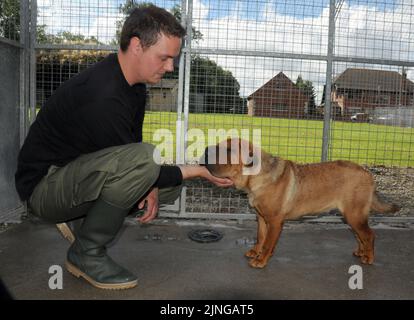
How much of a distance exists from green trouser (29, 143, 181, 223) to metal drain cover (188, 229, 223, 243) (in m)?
1.82

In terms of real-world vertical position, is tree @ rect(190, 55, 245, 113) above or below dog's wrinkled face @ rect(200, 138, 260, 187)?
above

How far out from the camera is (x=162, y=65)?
3297 mm

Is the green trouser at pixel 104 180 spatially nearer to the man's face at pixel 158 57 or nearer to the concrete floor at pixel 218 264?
the man's face at pixel 158 57

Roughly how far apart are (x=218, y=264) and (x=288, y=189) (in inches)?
42.5

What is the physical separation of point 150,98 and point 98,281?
3.13 metres

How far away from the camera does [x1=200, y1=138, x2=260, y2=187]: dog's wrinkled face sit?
167 inches

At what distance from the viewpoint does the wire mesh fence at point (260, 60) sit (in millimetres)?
5613

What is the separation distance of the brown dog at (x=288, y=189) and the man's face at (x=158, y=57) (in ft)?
4.00

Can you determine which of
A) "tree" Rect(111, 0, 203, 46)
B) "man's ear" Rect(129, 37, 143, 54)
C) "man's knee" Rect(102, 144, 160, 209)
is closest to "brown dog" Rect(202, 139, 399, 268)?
"man's knee" Rect(102, 144, 160, 209)

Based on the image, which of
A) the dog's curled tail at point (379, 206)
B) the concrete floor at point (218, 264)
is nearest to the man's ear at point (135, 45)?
the concrete floor at point (218, 264)

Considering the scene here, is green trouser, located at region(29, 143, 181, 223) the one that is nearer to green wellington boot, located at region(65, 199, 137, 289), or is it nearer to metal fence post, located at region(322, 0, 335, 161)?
green wellington boot, located at region(65, 199, 137, 289)

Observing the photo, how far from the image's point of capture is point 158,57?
3229 millimetres
